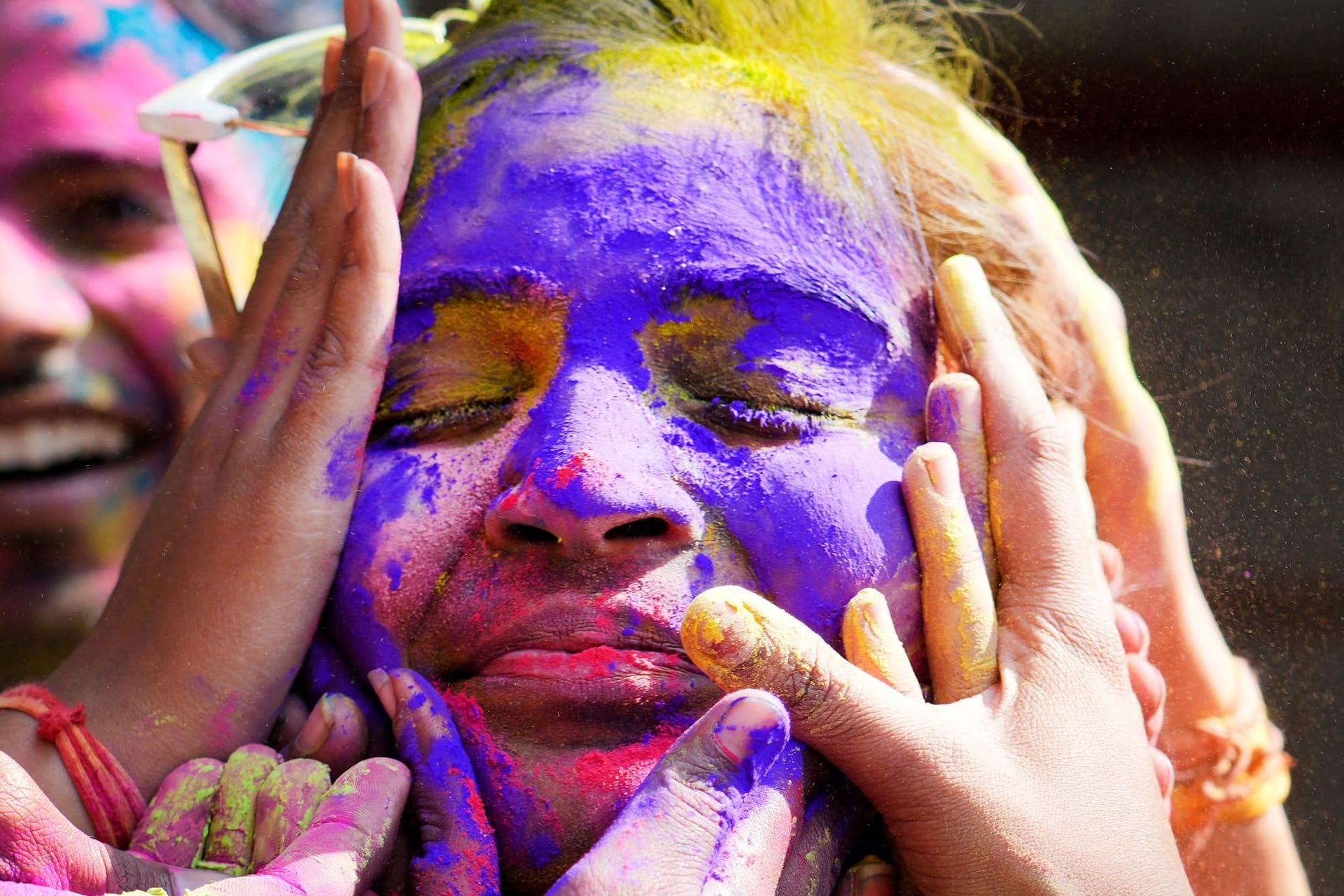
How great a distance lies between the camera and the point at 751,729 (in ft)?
3.32

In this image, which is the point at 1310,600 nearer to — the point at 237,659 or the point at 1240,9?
the point at 1240,9

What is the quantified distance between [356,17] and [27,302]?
31.0 inches

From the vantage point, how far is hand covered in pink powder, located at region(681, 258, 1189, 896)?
3.59 ft

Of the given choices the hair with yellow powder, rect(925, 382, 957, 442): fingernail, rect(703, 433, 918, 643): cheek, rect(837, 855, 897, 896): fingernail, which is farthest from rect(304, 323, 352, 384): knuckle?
rect(837, 855, 897, 896): fingernail

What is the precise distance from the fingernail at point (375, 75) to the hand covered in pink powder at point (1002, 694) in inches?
29.3

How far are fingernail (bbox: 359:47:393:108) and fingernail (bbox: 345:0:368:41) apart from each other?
50mm

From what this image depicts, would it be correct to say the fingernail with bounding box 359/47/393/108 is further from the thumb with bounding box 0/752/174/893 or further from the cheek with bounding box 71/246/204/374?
the thumb with bounding box 0/752/174/893

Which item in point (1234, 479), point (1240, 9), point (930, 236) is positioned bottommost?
point (1234, 479)

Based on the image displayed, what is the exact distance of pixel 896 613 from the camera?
1271 millimetres

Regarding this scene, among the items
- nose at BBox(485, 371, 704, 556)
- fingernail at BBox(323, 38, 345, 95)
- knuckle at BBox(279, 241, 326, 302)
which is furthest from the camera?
fingernail at BBox(323, 38, 345, 95)

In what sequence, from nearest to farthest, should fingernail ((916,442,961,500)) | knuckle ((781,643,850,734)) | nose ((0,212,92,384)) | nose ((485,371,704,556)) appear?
knuckle ((781,643,850,734)) < nose ((485,371,704,556)) < fingernail ((916,442,961,500)) < nose ((0,212,92,384))

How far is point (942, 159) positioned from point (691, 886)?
1026mm

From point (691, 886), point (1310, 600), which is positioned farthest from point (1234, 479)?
point (691, 886)

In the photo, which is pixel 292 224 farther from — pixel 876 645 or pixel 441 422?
pixel 876 645
